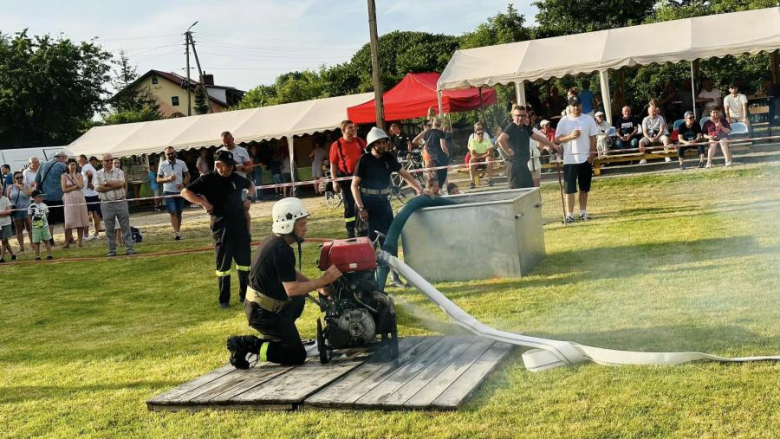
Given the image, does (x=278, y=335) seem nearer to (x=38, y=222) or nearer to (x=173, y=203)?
(x=173, y=203)

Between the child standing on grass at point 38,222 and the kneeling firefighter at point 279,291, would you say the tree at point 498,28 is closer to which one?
the child standing on grass at point 38,222

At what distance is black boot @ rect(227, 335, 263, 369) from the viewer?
257 inches

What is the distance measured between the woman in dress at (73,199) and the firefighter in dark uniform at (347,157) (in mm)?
8087

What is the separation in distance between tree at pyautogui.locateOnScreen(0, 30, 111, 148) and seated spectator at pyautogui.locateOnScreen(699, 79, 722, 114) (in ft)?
134

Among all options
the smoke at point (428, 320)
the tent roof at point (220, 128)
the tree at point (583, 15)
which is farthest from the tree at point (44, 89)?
the smoke at point (428, 320)

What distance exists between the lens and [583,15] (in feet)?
148

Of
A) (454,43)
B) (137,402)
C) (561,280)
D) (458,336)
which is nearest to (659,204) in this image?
(561,280)

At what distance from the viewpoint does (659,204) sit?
46.2 ft

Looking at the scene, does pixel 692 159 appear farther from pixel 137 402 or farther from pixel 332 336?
pixel 137 402

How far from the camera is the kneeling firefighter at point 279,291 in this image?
6.27 m

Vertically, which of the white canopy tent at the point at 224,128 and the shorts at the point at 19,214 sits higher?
the white canopy tent at the point at 224,128

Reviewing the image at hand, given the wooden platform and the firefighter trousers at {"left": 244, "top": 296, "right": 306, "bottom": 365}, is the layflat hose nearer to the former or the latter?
the wooden platform

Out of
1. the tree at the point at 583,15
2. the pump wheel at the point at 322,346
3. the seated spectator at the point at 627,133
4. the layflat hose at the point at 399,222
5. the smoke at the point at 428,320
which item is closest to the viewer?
the pump wheel at the point at 322,346

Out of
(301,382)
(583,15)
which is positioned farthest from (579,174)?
(583,15)
